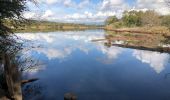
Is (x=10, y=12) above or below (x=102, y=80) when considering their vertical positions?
above

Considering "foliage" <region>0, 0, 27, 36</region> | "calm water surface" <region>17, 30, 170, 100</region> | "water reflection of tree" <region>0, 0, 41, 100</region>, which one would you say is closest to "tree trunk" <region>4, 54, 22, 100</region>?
"water reflection of tree" <region>0, 0, 41, 100</region>

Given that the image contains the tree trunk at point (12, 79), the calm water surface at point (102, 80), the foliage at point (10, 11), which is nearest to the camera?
the tree trunk at point (12, 79)

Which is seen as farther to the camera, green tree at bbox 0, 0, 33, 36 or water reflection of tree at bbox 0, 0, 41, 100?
green tree at bbox 0, 0, 33, 36

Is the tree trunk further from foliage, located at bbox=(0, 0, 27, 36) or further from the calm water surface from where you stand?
the calm water surface

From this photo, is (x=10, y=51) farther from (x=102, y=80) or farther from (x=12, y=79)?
(x=102, y=80)

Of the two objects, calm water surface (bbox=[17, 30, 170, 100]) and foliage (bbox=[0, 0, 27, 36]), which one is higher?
foliage (bbox=[0, 0, 27, 36])

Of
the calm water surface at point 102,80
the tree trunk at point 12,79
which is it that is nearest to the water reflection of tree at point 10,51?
the tree trunk at point 12,79

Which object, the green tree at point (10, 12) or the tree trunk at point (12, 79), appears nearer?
the tree trunk at point (12, 79)

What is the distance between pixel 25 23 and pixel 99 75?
1337cm

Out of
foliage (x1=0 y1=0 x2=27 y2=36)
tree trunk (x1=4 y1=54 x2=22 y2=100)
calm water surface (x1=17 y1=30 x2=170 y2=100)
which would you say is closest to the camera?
tree trunk (x1=4 y1=54 x2=22 y2=100)

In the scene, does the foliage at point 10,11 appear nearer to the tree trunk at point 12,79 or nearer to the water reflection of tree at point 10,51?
the water reflection of tree at point 10,51

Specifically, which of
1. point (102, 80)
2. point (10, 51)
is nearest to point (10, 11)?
point (10, 51)

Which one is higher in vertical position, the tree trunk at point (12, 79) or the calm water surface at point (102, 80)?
the tree trunk at point (12, 79)

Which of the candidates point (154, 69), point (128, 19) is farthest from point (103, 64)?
point (128, 19)
